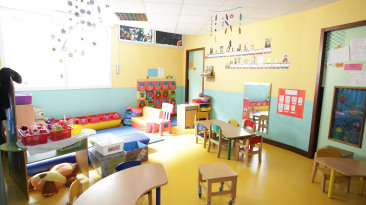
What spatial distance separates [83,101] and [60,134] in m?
3.12

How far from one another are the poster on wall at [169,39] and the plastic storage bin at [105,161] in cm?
462

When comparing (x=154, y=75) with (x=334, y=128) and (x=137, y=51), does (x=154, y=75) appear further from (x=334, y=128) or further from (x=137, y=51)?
(x=334, y=128)

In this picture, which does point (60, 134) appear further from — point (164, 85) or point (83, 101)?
point (164, 85)

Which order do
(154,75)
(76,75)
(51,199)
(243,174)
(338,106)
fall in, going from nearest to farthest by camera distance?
(51,199), (243,174), (338,106), (76,75), (154,75)

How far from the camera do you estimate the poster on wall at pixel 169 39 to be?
22.5 feet

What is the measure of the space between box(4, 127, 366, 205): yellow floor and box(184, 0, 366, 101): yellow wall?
153 centimetres

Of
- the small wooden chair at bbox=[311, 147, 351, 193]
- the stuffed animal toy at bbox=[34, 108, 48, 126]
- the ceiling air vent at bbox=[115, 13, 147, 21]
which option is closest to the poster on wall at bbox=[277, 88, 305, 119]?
the small wooden chair at bbox=[311, 147, 351, 193]

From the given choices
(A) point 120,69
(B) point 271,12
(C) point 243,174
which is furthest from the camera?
(A) point 120,69

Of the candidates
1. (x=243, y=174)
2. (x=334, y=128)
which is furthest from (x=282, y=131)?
(x=243, y=174)

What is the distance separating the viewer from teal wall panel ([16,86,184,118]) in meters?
5.07

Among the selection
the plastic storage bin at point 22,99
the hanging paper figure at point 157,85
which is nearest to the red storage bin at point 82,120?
the plastic storage bin at point 22,99

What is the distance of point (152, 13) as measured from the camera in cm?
458

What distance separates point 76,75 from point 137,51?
77.8 inches

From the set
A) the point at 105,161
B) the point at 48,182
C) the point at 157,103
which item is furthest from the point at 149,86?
the point at 48,182
